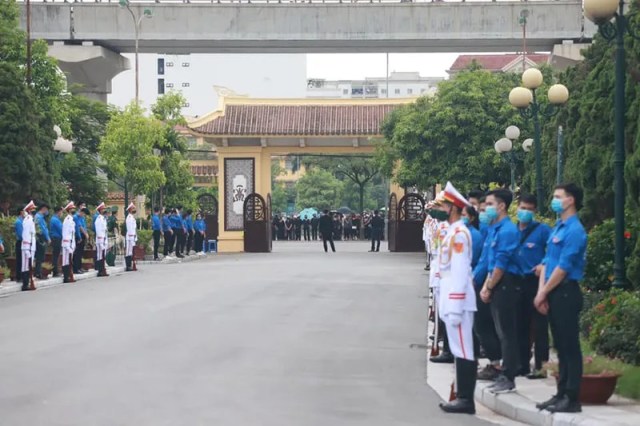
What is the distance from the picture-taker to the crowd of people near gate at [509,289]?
9844mm

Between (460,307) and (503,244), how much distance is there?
1.06m

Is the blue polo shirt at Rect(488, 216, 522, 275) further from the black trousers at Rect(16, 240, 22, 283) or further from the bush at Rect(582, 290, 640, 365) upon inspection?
the black trousers at Rect(16, 240, 22, 283)

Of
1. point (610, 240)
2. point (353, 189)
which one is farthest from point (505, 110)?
point (353, 189)

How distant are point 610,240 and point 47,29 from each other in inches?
1192

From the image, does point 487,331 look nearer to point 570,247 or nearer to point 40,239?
point 570,247

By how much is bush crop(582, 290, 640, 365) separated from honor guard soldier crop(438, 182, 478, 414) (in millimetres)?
2504

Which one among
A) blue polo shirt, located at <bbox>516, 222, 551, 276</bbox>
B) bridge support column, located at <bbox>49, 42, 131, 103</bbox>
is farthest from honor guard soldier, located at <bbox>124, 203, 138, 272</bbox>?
blue polo shirt, located at <bbox>516, 222, 551, 276</bbox>

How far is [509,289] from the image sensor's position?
11148mm

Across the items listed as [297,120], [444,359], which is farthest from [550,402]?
[297,120]

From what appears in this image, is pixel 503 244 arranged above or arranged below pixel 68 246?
above

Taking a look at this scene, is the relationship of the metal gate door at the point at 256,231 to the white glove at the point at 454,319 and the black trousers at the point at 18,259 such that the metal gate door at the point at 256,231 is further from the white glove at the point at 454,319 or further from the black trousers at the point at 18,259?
the white glove at the point at 454,319

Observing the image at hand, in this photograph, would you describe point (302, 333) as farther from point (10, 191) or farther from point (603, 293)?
point (10, 191)

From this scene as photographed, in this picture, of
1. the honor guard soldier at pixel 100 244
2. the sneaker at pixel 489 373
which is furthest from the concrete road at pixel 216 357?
the honor guard soldier at pixel 100 244

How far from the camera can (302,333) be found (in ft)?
53.8
